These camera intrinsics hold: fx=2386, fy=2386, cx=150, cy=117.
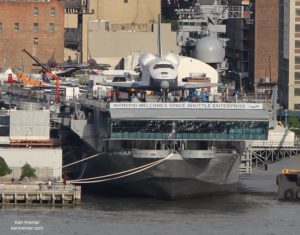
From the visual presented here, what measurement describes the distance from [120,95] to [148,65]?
238 centimetres

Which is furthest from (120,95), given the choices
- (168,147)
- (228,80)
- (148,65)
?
(228,80)

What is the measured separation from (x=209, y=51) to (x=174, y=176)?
44534mm

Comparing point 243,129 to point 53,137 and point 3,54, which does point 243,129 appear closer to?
point 53,137

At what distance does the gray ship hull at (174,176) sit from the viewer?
12556 centimetres

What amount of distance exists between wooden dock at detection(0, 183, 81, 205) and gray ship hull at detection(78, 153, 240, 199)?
259 inches

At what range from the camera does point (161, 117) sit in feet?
411

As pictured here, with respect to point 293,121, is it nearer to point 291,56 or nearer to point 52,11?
point 291,56

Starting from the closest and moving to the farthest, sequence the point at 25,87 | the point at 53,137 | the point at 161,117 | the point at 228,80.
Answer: the point at 161,117, the point at 53,137, the point at 25,87, the point at 228,80

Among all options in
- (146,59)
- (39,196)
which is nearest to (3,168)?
(39,196)

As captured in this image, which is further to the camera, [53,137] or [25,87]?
[25,87]

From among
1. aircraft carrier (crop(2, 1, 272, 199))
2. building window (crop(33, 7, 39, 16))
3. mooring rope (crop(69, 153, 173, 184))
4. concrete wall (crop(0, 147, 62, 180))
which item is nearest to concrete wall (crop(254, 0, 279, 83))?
building window (crop(33, 7, 39, 16))

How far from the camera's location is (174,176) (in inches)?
4941

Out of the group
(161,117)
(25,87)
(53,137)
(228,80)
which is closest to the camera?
(161,117)

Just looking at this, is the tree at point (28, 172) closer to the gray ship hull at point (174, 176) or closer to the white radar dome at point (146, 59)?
the gray ship hull at point (174, 176)
